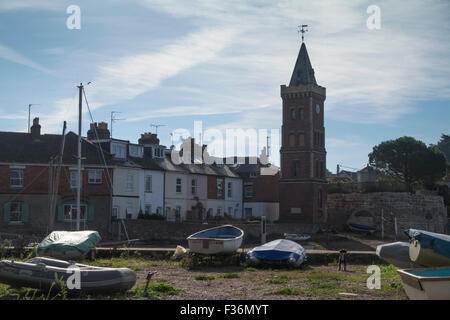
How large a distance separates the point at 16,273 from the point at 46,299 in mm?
1224

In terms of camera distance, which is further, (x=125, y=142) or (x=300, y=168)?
(x=300, y=168)

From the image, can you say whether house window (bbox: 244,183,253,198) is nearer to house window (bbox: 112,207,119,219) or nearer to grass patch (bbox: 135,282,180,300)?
house window (bbox: 112,207,119,219)

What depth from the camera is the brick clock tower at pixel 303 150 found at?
55.3 m

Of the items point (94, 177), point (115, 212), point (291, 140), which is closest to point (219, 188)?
point (291, 140)

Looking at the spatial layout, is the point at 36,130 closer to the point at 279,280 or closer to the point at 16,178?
the point at 16,178

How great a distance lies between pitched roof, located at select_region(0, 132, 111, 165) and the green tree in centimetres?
4590

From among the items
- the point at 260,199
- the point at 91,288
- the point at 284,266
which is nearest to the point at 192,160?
the point at 260,199

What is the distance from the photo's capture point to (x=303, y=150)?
5606cm

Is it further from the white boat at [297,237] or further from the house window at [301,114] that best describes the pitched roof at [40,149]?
the house window at [301,114]

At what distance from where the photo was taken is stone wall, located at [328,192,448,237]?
5303cm

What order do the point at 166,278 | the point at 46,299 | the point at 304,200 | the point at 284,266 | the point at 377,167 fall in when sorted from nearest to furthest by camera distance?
the point at 46,299 < the point at 166,278 < the point at 284,266 < the point at 304,200 < the point at 377,167
